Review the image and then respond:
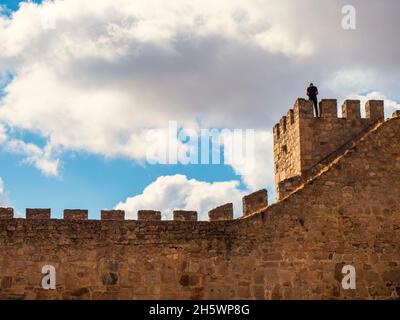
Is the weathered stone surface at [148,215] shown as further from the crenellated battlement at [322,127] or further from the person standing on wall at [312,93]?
the person standing on wall at [312,93]

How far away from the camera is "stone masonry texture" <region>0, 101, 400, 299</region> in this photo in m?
18.1

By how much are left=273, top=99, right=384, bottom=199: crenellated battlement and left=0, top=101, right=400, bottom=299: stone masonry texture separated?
6.65 feet

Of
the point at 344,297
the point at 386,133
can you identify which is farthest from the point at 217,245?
the point at 386,133

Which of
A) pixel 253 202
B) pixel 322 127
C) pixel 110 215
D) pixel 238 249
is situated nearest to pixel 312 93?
pixel 322 127

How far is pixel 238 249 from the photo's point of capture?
1848 cm

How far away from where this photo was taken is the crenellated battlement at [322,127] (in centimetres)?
2146

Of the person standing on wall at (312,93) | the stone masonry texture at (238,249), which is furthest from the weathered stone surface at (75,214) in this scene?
the person standing on wall at (312,93)

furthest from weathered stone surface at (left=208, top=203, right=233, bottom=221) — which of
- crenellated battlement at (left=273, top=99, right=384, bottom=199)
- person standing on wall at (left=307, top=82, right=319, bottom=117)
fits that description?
person standing on wall at (left=307, top=82, right=319, bottom=117)

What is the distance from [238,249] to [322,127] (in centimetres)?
532

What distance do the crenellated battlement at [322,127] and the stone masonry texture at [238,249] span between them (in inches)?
79.9

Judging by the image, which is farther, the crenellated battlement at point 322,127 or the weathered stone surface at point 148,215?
the crenellated battlement at point 322,127

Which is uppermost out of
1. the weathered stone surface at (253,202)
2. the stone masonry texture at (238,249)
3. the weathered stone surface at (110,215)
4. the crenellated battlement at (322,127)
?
the crenellated battlement at (322,127)

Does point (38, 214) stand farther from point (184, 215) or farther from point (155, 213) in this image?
point (184, 215)

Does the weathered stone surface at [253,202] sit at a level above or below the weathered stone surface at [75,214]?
above
